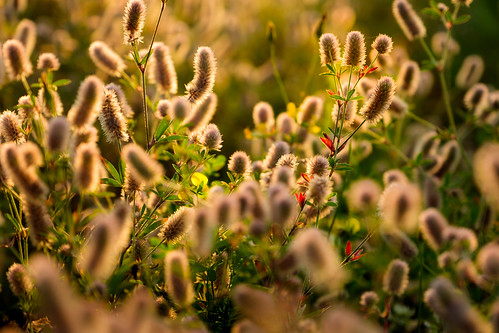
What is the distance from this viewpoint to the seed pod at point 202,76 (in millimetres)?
2006

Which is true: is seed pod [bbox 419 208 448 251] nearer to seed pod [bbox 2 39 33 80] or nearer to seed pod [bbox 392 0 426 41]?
seed pod [bbox 392 0 426 41]

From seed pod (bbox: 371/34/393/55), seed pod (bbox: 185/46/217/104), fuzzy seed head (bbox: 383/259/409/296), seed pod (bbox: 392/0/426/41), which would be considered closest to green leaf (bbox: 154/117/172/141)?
seed pod (bbox: 185/46/217/104)

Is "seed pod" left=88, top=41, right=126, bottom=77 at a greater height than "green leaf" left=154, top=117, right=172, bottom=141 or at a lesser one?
greater

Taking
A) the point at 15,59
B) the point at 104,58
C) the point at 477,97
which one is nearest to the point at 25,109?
the point at 15,59

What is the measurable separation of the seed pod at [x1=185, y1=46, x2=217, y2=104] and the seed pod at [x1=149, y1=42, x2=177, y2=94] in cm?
21

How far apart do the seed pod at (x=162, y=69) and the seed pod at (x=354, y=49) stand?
2.53 ft

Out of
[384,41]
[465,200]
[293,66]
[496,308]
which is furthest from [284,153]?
[293,66]

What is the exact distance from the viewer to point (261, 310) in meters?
1.16

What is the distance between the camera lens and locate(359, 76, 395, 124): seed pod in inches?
70.2

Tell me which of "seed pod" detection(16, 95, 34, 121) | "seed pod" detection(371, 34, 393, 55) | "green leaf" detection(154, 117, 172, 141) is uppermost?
"seed pod" detection(371, 34, 393, 55)

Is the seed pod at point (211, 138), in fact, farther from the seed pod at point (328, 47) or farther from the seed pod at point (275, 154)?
the seed pod at point (328, 47)

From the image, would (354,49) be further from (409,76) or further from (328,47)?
(409,76)

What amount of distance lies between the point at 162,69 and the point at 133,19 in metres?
0.34

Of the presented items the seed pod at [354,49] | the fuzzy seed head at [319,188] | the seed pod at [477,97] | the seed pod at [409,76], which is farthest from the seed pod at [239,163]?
the seed pod at [477,97]
